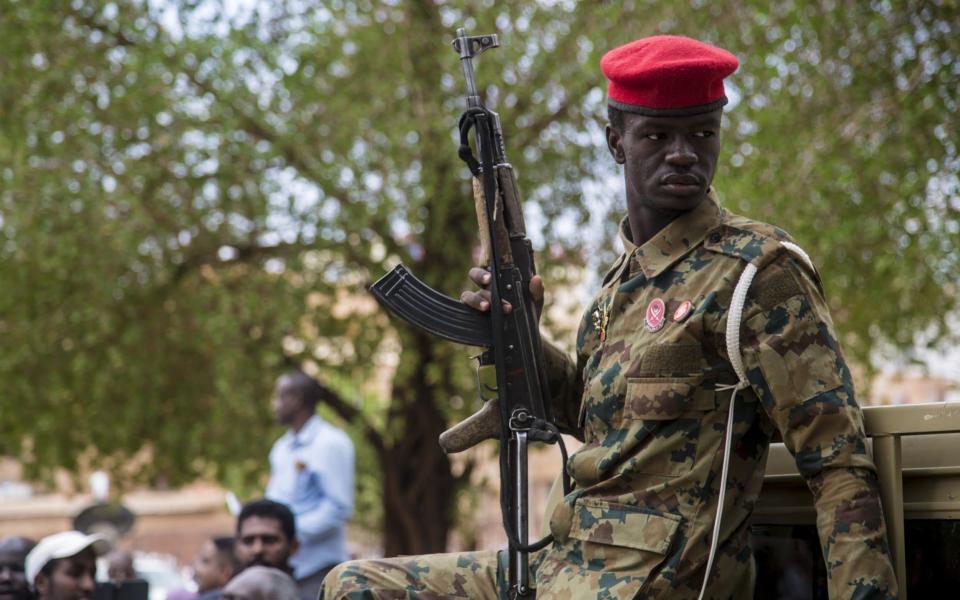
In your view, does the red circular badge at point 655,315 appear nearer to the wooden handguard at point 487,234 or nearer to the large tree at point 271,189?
the wooden handguard at point 487,234

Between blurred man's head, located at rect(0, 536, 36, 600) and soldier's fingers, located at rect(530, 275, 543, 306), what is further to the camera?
blurred man's head, located at rect(0, 536, 36, 600)

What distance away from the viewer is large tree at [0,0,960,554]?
11492 millimetres

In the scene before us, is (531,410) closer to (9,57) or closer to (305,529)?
(305,529)

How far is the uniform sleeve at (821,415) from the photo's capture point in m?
2.75

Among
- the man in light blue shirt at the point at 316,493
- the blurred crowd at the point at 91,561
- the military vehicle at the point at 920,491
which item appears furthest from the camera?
the man in light blue shirt at the point at 316,493

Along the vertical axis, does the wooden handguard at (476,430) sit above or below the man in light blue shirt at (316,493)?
above

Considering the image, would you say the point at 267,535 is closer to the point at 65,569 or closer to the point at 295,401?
the point at 65,569

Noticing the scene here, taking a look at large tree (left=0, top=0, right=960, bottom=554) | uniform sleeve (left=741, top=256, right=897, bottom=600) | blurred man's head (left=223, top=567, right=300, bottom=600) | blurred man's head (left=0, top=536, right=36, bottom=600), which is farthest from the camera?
large tree (left=0, top=0, right=960, bottom=554)

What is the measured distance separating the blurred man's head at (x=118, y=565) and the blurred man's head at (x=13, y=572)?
2088 mm

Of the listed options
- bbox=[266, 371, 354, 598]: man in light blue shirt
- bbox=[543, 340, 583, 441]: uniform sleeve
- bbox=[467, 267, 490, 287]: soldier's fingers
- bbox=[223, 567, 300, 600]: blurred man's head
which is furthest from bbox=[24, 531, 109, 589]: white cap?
bbox=[467, 267, 490, 287]: soldier's fingers

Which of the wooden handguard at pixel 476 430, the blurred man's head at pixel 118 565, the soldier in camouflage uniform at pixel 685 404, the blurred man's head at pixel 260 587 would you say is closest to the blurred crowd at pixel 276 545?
the blurred man's head at pixel 260 587

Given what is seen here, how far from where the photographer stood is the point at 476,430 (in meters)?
3.52

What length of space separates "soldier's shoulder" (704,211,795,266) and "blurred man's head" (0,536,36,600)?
5.10m

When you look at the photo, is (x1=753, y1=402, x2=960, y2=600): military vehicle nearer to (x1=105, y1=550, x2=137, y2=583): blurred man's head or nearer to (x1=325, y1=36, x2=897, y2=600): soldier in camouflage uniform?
(x1=325, y1=36, x2=897, y2=600): soldier in camouflage uniform
